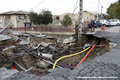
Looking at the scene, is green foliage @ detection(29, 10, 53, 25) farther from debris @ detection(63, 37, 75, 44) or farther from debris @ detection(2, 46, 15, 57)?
debris @ detection(2, 46, 15, 57)

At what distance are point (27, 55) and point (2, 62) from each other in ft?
8.92

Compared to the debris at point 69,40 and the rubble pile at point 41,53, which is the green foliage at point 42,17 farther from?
the debris at point 69,40


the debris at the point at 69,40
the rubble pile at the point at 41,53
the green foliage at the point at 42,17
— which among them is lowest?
the rubble pile at the point at 41,53

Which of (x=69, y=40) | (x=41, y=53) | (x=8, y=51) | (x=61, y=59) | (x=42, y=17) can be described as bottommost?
(x=61, y=59)

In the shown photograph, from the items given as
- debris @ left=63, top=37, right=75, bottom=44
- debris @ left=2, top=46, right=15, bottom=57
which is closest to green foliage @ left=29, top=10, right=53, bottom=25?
debris @ left=63, top=37, right=75, bottom=44

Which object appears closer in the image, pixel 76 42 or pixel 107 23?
pixel 76 42

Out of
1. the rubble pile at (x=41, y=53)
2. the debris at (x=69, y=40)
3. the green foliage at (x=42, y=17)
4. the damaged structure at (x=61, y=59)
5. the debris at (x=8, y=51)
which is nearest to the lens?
the damaged structure at (x=61, y=59)

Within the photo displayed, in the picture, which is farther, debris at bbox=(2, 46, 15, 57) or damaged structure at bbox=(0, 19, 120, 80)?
debris at bbox=(2, 46, 15, 57)

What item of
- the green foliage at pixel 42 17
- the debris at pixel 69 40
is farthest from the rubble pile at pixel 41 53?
the green foliage at pixel 42 17

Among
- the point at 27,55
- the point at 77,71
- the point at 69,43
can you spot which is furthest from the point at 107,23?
the point at 77,71

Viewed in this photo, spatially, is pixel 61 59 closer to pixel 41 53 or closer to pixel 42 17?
pixel 41 53

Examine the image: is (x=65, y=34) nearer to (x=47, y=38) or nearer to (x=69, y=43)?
(x=69, y=43)

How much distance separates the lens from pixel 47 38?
1359 cm

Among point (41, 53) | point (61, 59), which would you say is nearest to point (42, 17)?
point (41, 53)
